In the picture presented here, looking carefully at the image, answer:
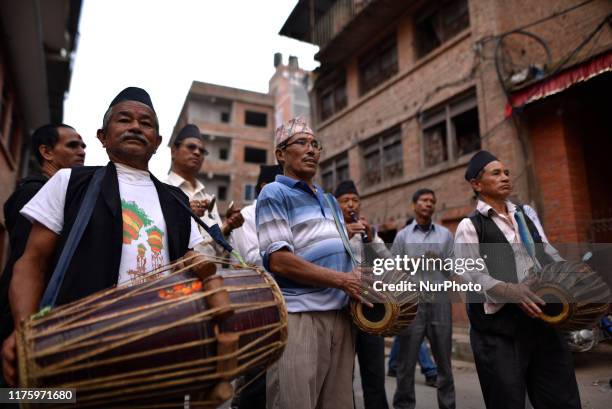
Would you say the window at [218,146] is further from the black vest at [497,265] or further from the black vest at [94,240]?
the black vest at [94,240]

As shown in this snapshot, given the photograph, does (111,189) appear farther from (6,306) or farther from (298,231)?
(298,231)

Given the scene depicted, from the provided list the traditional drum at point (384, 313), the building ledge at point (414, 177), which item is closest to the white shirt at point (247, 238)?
the traditional drum at point (384, 313)

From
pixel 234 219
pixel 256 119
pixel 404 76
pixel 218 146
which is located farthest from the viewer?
pixel 256 119

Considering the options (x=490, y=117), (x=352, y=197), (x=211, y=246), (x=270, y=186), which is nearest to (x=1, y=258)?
(x=211, y=246)

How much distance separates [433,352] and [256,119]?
27670mm

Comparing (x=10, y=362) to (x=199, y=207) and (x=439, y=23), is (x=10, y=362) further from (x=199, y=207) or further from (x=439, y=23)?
(x=439, y=23)

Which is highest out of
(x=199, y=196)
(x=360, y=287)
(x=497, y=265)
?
(x=199, y=196)

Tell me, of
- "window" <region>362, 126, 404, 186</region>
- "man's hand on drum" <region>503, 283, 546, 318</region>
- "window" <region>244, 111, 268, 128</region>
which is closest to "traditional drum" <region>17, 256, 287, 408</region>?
"man's hand on drum" <region>503, 283, 546, 318</region>

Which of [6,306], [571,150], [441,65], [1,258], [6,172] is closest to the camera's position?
[6,306]

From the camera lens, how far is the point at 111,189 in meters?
1.75

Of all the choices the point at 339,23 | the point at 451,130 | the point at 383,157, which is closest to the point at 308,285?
the point at 451,130

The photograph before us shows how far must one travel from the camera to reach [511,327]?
95.3 inches

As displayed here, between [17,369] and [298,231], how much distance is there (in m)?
1.39

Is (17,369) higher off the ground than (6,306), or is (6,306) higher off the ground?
(6,306)
